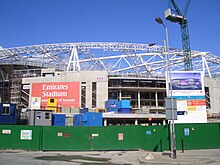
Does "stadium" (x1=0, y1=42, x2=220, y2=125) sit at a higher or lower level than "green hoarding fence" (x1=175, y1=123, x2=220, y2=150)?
higher

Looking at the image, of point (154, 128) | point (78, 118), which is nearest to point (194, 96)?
point (154, 128)

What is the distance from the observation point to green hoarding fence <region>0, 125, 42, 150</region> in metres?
23.8

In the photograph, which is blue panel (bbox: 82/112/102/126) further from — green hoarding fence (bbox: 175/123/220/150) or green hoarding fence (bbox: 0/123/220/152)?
green hoarding fence (bbox: 175/123/220/150)

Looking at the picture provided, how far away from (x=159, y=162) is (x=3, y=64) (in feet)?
247

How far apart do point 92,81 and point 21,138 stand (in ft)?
135

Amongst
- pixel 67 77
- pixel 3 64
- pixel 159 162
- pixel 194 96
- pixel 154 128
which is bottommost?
pixel 159 162

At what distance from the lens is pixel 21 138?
78.4 feet

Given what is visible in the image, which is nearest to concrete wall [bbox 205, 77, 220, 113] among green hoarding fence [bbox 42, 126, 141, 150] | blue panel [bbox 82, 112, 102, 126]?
blue panel [bbox 82, 112, 102, 126]

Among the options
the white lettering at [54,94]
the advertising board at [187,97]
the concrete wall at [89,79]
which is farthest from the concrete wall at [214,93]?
the advertising board at [187,97]

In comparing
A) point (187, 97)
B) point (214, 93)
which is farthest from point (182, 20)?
point (187, 97)

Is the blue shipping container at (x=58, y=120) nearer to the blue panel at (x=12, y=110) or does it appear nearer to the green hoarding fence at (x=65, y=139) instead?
the blue panel at (x=12, y=110)

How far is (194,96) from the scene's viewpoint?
28.8 m

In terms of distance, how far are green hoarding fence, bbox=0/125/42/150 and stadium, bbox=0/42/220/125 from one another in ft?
96.4

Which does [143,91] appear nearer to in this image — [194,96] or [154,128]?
[194,96]
